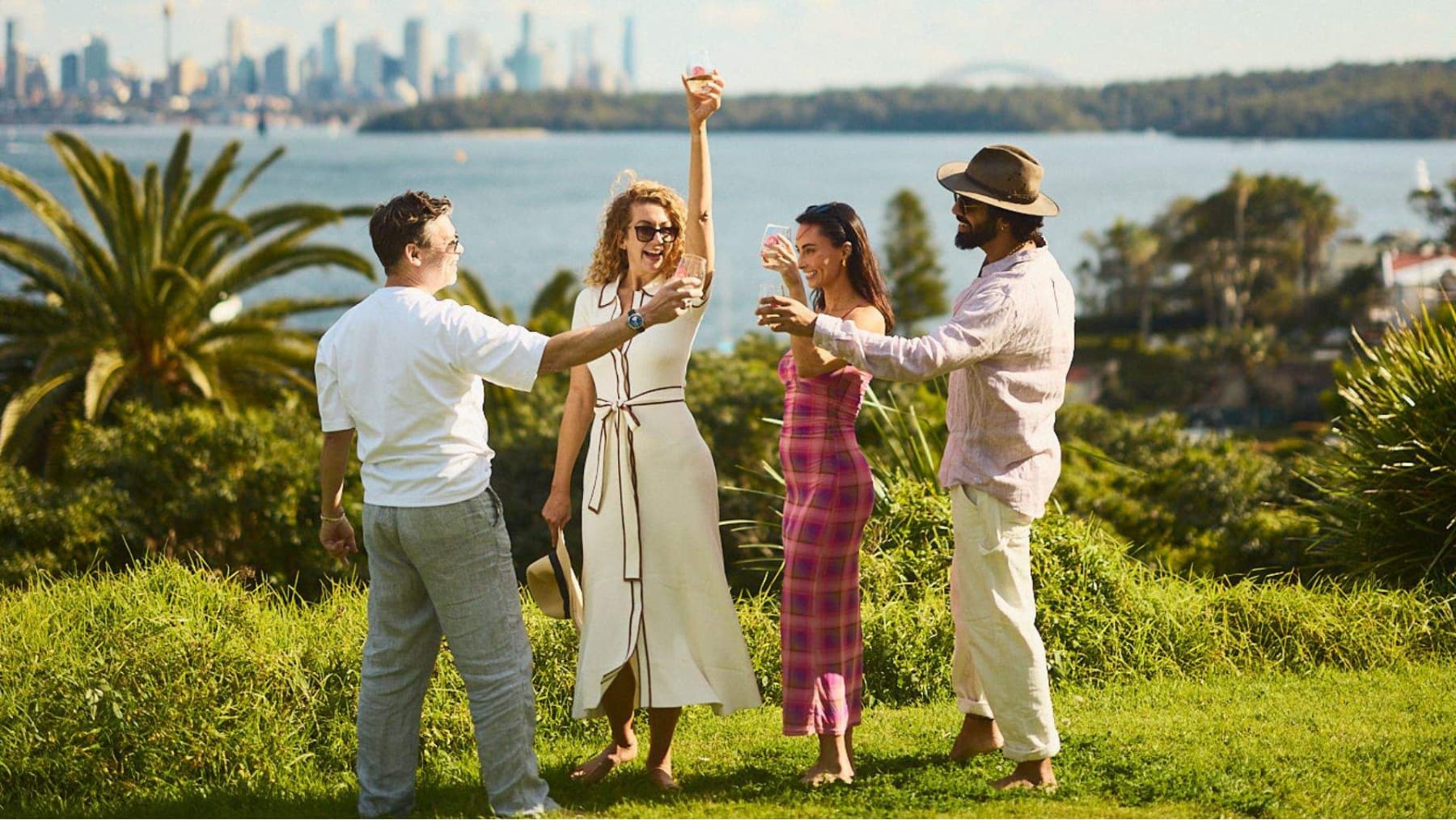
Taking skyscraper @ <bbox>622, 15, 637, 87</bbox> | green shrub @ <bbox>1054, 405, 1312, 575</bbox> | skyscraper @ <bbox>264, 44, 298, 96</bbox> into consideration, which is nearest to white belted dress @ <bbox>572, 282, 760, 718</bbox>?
green shrub @ <bbox>1054, 405, 1312, 575</bbox>

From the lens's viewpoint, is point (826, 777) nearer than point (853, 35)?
Yes

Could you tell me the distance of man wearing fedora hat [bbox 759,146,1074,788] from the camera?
4242mm

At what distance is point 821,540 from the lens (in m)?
4.44

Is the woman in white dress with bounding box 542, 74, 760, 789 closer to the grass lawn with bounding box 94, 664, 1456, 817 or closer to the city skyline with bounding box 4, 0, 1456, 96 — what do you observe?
the grass lawn with bounding box 94, 664, 1456, 817

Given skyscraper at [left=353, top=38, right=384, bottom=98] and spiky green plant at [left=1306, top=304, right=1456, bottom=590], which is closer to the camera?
spiky green plant at [left=1306, top=304, right=1456, bottom=590]

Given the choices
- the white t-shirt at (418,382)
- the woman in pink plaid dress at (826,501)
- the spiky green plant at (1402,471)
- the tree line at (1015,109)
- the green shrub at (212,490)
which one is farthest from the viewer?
the tree line at (1015,109)

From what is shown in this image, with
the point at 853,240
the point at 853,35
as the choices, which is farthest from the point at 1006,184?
the point at 853,35

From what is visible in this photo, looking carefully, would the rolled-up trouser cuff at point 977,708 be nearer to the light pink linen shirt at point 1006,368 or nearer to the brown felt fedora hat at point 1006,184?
the light pink linen shirt at point 1006,368

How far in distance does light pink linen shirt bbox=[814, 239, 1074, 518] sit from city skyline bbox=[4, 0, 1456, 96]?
126 m

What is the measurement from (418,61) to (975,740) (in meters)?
187

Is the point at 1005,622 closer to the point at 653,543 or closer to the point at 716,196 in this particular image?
the point at 653,543

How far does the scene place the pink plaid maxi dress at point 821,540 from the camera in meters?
4.43

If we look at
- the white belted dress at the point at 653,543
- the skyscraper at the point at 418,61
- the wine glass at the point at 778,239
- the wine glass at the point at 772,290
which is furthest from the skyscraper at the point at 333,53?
the wine glass at the point at 772,290

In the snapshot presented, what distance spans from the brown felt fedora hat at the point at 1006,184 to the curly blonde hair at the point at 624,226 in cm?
82
